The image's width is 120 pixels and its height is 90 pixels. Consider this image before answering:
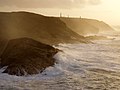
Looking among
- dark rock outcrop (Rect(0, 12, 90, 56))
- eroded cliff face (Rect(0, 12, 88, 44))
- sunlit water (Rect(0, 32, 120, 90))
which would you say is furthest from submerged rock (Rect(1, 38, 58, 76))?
eroded cliff face (Rect(0, 12, 88, 44))

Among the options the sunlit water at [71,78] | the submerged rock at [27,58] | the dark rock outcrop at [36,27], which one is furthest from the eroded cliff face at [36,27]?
the sunlit water at [71,78]

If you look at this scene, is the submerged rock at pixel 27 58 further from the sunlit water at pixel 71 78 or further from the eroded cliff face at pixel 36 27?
the eroded cliff face at pixel 36 27

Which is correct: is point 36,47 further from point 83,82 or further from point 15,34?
point 15,34

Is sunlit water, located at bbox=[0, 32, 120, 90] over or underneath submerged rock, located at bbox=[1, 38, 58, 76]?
underneath

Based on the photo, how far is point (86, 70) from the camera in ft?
76.8

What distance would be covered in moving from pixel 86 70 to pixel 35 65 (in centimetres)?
465

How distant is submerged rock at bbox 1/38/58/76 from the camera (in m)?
22.1

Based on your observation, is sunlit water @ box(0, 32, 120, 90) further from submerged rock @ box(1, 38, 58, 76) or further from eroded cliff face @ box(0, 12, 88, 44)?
eroded cliff face @ box(0, 12, 88, 44)

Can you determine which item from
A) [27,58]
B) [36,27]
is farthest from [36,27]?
[27,58]

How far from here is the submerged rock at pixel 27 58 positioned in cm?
2214

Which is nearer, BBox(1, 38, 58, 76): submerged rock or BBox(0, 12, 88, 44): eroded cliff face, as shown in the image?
BBox(1, 38, 58, 76): submerged rock

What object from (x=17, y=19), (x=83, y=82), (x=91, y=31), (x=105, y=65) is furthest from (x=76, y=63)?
(x=91, y=31)

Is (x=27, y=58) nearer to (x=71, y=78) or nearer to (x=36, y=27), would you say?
(x=71, y=78)

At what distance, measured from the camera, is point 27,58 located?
24.3 m
